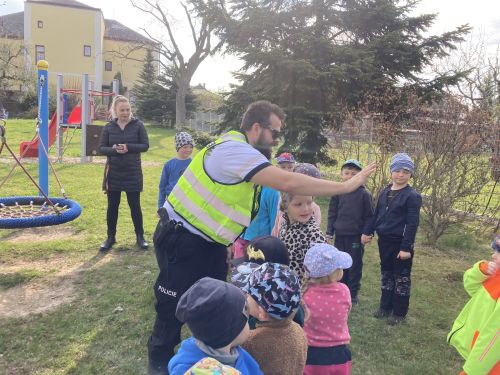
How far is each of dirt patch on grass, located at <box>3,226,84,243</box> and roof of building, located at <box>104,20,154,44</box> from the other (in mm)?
46535

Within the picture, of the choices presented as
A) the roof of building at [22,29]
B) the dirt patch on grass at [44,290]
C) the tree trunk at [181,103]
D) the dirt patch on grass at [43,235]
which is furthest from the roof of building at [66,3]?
the dirt patch on grass at [44,290]

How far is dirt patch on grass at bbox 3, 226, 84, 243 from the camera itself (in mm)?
5975

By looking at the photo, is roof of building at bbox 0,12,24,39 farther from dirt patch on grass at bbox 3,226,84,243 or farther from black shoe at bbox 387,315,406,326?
black shoe at bbox 387,315,406,326

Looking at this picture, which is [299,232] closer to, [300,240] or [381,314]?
[300,240]

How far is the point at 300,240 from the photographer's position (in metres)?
3.00

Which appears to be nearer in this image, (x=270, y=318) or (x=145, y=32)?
(x=270, y=318)

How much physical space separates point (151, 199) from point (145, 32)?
23.7 meters

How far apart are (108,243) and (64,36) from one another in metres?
44.8

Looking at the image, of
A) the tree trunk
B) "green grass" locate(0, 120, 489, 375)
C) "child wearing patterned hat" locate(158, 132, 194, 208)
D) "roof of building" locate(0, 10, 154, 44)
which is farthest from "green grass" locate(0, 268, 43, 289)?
"roof of building" locate(0, 10, 154, 44)

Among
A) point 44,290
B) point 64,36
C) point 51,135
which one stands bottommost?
point 44,290

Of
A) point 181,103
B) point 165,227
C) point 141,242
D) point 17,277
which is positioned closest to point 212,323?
point 165,227

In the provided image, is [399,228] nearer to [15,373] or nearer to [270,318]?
[270,318]

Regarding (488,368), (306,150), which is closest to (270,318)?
(488,368)

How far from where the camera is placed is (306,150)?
36.6 feet
